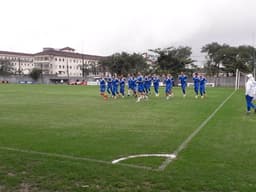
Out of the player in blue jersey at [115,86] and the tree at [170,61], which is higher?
the tree at [170,61]

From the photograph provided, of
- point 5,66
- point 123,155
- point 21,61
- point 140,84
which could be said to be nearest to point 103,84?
point 140,84

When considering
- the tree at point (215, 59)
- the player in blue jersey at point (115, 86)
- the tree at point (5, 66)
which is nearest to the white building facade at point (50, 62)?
the tree at point (5, 66)

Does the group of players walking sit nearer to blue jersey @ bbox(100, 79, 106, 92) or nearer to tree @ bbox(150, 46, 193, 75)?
blue jersey @ bbox(100, 79, 106, 92)

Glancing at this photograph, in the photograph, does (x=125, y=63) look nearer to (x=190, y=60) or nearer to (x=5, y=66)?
→ (x=190, y=60)

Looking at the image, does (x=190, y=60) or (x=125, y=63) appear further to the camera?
(x=125, y=63)

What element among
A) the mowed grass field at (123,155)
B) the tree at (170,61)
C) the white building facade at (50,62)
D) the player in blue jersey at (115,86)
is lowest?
the mowed grass field at (123,155)

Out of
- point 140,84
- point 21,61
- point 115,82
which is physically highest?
point 21,61

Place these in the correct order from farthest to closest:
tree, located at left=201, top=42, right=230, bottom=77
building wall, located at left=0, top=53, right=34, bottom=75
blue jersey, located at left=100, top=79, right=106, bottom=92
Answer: building wall, located at left=0, top=53, right=34, bottom=75, tree, located at left=201, top=42, right=230, bottom=77, blue jersey, located at left=100, top=79, right=106, bottom=92

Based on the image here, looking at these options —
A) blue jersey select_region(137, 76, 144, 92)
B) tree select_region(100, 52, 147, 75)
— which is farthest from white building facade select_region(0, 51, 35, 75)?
blue jersey select_region(137, 76, 144, 92)

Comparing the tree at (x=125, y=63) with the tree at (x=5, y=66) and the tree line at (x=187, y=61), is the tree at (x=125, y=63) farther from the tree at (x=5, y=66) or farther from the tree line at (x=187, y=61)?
the tree at (x=5, y=66)

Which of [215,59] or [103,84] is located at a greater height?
[215,59]

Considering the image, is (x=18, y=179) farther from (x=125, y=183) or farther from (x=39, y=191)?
(x=125, y=183)

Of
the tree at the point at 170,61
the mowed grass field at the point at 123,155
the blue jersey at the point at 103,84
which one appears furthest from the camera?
the tree at the point at 170,61

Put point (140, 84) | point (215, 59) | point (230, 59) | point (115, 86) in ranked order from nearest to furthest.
A: point (140, 84)
point (115, 86)
point (230, 59)
point (215, 59)
